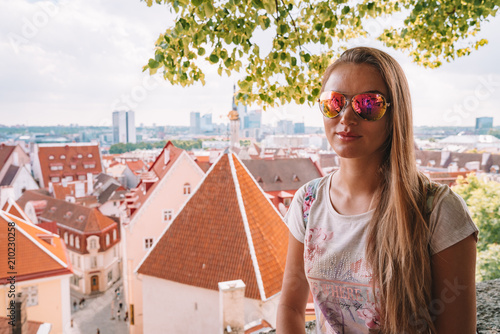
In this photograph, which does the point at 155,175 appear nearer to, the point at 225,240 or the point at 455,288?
the point at 225,240

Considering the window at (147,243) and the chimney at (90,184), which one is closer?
the window at (147,243)

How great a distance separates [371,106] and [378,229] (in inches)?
14.4

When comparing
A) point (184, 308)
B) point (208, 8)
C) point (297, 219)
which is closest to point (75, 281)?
point (184, 308)

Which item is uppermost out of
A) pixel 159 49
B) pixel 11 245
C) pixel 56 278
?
pixel 159 49

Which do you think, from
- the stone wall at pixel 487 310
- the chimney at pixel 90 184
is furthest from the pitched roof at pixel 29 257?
the chimney at pixel 90 184

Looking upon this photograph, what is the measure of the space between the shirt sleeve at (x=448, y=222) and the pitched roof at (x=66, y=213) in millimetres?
16733

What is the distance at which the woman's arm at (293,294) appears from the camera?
1.31 m

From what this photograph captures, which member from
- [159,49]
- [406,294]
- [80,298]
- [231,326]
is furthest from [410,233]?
[80,298]

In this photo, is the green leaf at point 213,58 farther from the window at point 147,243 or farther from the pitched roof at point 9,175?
the pitched roof at point 9,175

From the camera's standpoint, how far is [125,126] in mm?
9820

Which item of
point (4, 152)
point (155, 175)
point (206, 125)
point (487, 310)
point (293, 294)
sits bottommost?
point (155, 175)

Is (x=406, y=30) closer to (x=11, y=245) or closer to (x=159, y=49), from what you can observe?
(x=159, y=49)

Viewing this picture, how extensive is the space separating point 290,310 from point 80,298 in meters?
18.6

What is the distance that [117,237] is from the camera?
62.8 ft
